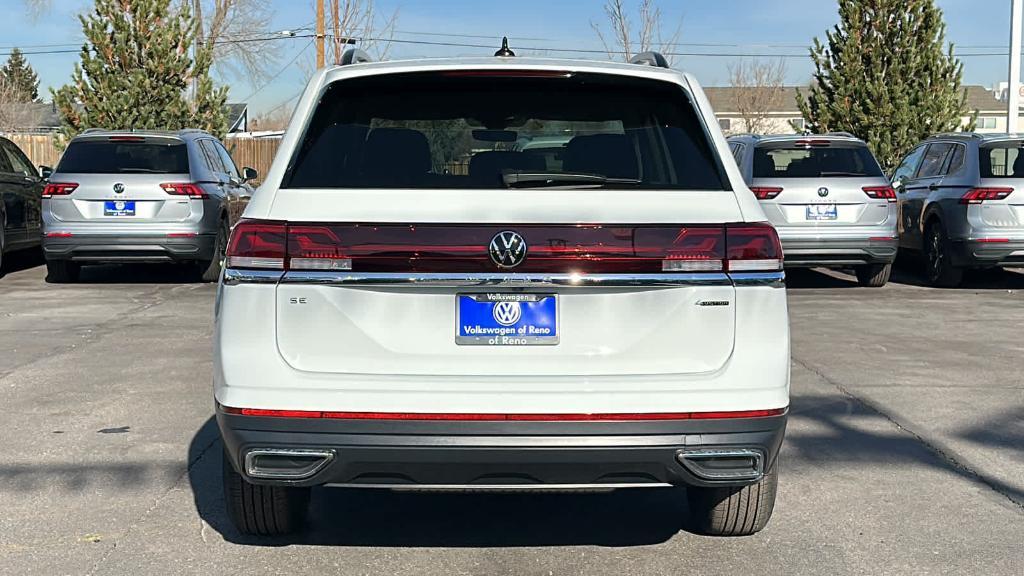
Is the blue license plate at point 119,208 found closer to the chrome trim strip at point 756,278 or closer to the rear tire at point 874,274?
the rear tire at point 874,274

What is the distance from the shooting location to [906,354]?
9.13 m

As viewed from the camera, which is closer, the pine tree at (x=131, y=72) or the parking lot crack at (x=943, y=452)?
the parking lot crack at (x=943, y=452)

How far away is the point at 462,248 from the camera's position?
3.82 metres

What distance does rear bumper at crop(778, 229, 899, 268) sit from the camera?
12.7m

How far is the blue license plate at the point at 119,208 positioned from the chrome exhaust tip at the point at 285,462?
32.2 feet

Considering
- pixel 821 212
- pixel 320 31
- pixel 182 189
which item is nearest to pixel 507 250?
pixel 821 212

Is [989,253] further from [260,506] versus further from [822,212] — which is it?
[260,506]

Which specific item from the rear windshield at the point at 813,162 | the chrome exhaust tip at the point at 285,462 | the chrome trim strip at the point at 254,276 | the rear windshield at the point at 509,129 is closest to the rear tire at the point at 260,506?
the chrome exhaust tip at the point at 285,462

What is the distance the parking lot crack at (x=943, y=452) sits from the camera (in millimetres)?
5445

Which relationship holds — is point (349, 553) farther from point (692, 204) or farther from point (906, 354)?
point (906, 354)

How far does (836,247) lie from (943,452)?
6851 mm

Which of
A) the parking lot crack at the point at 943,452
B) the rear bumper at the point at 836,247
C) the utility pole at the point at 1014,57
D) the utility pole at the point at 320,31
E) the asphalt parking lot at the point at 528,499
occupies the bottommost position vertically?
the parking lot crack at the point at 943,452

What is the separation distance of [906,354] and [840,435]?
2897mm

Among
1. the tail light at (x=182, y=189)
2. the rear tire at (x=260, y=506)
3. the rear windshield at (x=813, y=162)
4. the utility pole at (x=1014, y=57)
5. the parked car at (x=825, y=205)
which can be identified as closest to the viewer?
the rear tire at (x=260, y=506)
